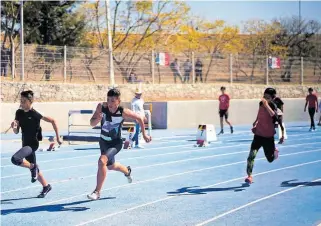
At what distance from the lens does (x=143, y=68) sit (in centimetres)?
2850

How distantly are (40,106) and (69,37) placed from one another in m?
12.4

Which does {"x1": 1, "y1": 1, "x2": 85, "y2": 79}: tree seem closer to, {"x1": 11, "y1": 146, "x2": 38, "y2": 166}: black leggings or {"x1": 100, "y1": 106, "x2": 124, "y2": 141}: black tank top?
{"x1": 11, "y1": 146, "x2": 38, "y2": 166}: black leggings

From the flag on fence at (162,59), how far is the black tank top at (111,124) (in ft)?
65.7

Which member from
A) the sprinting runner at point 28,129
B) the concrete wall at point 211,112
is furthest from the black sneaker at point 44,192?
the concrete wall at point 211,112

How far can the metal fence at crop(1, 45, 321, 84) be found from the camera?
2434cm

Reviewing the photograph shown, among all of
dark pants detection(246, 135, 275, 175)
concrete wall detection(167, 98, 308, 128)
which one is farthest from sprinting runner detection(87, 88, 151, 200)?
concrete wall detection(167, 98, 308, 128)

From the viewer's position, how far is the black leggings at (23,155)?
8.48 m

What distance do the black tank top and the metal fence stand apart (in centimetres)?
1641

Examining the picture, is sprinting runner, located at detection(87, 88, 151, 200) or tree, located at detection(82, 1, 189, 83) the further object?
tree, located at detection(82, 1, 189, 83)

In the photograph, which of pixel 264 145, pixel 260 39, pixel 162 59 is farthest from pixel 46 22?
pixel 264 145

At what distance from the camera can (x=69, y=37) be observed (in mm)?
34844

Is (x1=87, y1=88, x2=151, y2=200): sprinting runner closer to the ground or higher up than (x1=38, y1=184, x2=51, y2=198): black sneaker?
higher up

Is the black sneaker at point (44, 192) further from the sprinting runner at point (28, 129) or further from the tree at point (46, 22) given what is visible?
the tree at point (46, 22)

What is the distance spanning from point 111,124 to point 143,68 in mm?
20311
